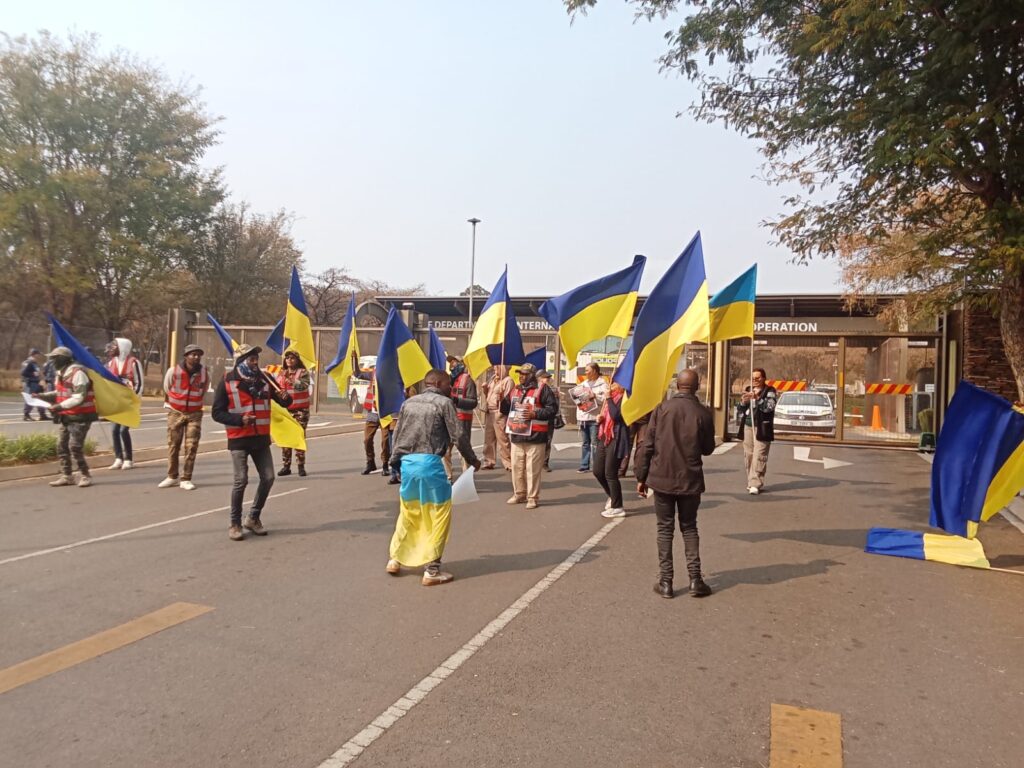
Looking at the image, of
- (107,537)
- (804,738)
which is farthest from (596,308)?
(804,738)

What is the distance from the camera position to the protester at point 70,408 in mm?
9938

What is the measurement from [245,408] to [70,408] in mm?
4063

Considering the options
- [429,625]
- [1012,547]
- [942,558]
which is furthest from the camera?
[1012,547]

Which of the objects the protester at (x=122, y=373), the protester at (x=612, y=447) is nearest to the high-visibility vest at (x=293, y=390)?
the protester at (x=122, y=373)

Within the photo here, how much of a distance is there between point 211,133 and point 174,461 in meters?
30.6

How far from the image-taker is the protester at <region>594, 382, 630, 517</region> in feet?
28.6

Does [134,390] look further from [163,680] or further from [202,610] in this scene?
[163,680]

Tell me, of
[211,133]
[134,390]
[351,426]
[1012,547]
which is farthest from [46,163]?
[1012,547]

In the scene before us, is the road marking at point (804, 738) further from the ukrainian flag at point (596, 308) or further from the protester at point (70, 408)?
the protester at point (70, 408)

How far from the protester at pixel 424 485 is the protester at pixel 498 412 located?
460 centimetres

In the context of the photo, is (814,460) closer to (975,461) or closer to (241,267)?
(975,461)

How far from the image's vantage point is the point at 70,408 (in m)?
9.91

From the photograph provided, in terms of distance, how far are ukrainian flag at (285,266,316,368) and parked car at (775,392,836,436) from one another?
1412 cm

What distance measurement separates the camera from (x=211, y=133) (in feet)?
118
